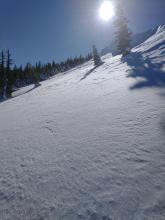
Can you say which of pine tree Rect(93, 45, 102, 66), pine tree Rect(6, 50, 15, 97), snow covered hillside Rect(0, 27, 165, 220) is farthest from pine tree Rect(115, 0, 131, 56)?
snow covered hillside Rect(0, 27, 165, 220)

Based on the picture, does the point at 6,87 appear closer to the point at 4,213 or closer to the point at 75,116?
the point at 75,116

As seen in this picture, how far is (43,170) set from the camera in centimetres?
411

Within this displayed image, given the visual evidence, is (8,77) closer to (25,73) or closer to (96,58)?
(96,58)

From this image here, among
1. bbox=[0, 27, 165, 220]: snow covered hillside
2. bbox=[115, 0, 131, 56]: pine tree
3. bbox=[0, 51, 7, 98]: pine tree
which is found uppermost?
bbox=[115, 0, 131, 56]: pine tree

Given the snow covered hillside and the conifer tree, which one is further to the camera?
the conifer tree

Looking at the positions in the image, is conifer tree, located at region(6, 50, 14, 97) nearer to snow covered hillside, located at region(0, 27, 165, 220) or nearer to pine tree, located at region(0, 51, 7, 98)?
pine tree, located at region(0, 51, 7, 98)

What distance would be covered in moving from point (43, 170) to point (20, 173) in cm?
64

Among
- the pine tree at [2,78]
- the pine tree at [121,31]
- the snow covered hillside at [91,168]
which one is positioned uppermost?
the pine tree at [121,31]

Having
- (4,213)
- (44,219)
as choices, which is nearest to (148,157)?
(44,219)

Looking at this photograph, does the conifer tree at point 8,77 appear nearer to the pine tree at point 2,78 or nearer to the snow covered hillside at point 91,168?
the pine tree at point 2,78

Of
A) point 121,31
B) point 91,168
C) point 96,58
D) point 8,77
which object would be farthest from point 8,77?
point 91,168

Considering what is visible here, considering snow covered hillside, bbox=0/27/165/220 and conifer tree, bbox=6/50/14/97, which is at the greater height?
conifer tree, bbox=6/50/14/97

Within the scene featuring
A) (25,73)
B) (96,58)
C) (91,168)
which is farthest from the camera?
(25,73)

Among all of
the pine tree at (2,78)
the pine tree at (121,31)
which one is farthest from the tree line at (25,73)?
the pine tree at (121,31)
